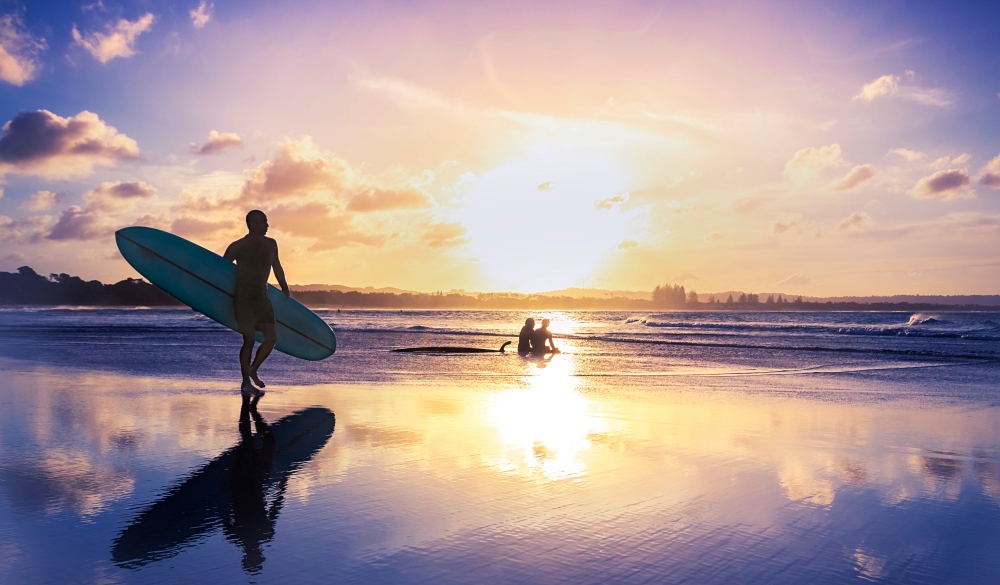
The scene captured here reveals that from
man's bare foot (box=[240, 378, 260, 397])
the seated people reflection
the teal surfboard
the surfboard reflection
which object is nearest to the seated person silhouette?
the seated people reflection

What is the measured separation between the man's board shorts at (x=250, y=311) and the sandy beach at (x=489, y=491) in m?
0.82

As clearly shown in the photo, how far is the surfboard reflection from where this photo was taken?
2678 mm

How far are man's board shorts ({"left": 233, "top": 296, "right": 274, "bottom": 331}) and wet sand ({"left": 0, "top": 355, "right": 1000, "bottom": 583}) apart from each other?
0.98 m

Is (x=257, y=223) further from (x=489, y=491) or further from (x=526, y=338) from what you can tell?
(x=526, y=338)

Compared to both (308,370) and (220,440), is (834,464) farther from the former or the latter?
(308,370)

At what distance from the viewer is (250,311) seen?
741 centimetres

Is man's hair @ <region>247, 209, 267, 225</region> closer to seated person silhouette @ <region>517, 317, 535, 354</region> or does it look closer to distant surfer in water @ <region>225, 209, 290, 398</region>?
distant surfer in water @ <region>225, 209, 290, 398</region>

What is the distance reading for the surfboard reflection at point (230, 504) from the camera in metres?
2.68

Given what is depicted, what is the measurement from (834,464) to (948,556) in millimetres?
1762

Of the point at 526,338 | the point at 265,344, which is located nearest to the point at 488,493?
the point at 265,344

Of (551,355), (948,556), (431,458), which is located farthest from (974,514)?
(551,355)

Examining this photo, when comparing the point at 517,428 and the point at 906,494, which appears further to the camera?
the point at 517,428

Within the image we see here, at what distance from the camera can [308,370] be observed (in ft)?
34.8

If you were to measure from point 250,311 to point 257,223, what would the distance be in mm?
980
